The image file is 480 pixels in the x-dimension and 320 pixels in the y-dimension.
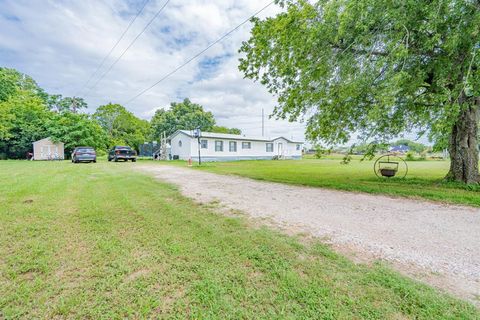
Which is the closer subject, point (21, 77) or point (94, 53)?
point (94, 53)

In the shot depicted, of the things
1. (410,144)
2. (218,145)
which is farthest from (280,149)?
(410,144)

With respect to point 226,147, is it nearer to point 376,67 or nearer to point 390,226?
point 376,67

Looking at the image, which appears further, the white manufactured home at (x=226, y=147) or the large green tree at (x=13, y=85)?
the large green tree at (x=13, y=85)

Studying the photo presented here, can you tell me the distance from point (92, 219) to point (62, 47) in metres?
17.5

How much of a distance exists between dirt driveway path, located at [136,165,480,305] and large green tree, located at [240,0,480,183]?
2.12m

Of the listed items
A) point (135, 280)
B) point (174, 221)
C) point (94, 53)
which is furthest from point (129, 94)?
point (135, 280)

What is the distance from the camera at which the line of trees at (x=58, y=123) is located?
25000mm

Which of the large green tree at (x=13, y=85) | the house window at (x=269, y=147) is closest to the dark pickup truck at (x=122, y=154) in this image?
the house window at (x=269, y=147)

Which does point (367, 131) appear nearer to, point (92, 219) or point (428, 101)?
point (428, 101)

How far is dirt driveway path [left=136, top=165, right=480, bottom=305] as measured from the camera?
2.49 m

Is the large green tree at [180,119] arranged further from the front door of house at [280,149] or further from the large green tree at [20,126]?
the front door of house at [280,149]

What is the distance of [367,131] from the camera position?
23.9ft

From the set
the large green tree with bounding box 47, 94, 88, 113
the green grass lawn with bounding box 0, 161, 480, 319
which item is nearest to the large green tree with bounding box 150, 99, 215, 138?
the large green tree with bounding box 47, 94, 88, 113

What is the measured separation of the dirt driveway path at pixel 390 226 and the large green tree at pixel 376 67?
2118 millimetres
